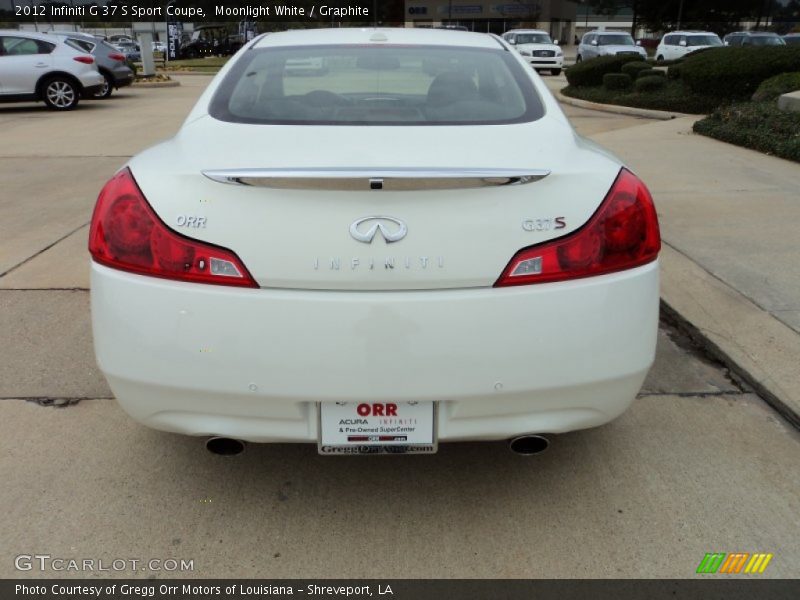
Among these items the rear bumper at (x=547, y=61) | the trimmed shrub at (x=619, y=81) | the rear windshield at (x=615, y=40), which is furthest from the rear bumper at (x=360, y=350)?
the rear windshield at (x=615, y=40)

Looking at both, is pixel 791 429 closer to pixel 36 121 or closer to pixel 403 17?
pixel 36 121

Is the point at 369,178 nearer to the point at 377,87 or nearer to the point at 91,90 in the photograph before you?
the point at 377,87

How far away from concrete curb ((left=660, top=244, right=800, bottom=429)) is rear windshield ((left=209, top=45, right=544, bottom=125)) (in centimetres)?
169

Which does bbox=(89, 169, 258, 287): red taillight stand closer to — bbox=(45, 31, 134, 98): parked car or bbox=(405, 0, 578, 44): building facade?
bbox=(45, 31, 134, 98): parked car

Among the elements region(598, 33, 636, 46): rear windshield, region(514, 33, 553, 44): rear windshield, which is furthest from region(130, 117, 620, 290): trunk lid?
region(598, 33, 636, 46): rear windshield

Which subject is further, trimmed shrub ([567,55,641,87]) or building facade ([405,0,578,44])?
building facade ([405,0,578,44])

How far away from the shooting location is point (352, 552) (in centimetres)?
246

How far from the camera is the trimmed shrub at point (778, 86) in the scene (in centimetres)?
1125

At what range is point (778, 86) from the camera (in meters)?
11.5

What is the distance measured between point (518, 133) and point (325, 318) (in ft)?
3.18

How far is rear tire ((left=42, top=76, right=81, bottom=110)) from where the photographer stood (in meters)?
15.5

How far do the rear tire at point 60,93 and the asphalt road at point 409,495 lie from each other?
13662mm

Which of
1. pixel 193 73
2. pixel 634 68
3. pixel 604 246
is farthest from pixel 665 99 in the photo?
pixel 193 73

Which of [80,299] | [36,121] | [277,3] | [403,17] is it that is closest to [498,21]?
[403,17]
